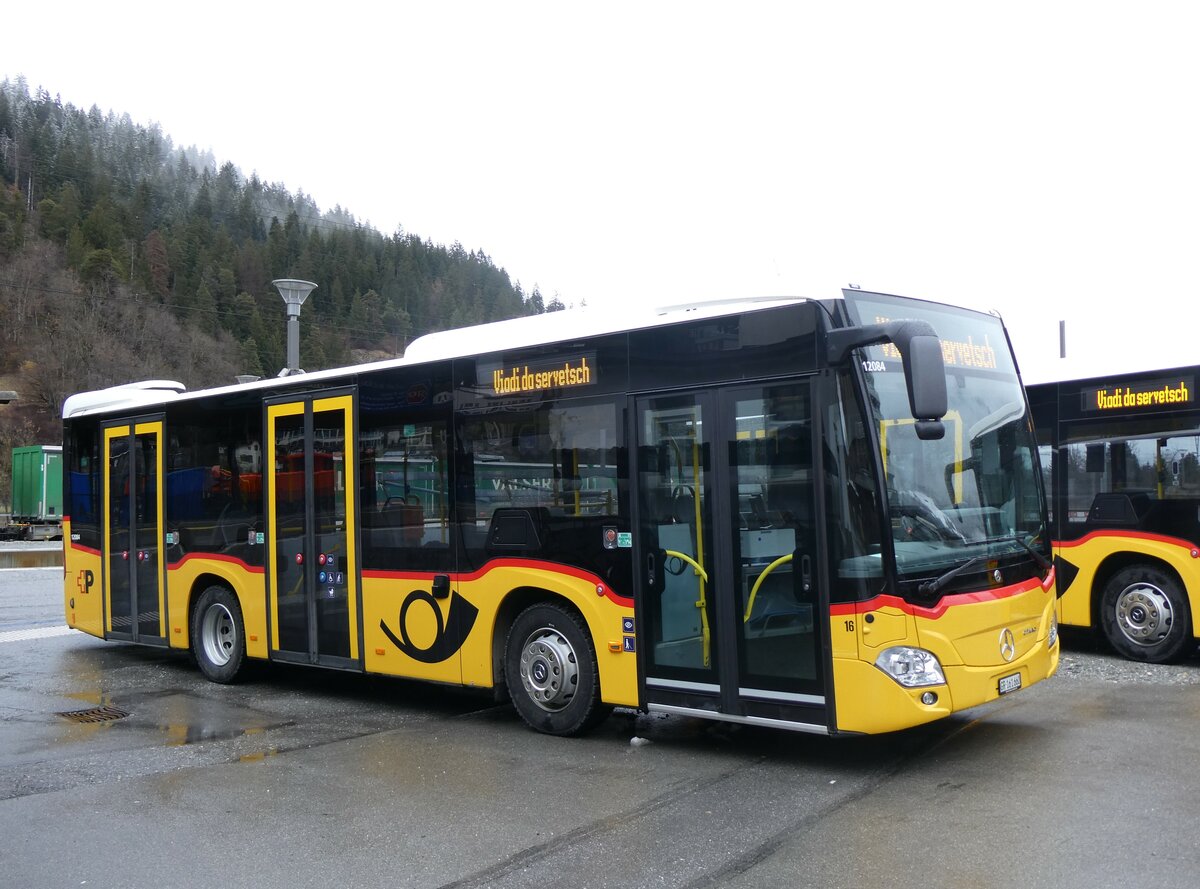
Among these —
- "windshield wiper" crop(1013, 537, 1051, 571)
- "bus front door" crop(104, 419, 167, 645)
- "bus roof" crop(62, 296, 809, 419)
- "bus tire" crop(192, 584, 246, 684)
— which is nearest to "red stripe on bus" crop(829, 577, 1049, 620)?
"windshield wiper" crop(1013, 537, 1051, 571)

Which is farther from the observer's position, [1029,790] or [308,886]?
[1029,790]

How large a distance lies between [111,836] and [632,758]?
3.26 m

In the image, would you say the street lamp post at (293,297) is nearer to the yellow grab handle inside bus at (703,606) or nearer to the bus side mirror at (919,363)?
the yellow grab handle inside bus at (703,606)

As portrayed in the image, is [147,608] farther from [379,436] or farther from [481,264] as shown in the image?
[481,264]

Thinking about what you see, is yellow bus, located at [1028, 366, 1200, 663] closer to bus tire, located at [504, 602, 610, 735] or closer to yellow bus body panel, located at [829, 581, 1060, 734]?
yellow bus body panel, located at [829, 581, 1060, 734]

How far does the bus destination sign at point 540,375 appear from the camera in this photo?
26.2 ft

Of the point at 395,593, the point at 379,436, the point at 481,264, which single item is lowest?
the point at 395,593

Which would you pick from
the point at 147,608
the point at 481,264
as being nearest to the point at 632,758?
the point at 147,608

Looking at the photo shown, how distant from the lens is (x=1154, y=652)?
10805 mm

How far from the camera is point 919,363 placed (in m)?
6.30

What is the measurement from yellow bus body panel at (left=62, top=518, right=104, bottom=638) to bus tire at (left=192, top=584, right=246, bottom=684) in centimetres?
189

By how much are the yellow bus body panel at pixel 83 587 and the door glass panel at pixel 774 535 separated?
28.6 ft

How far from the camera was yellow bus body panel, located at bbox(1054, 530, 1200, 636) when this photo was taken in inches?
412

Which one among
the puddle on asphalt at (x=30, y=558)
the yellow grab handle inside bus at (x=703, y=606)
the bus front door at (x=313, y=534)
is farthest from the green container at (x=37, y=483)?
the yellow grab handle inside bus at (x=703, y=606)
